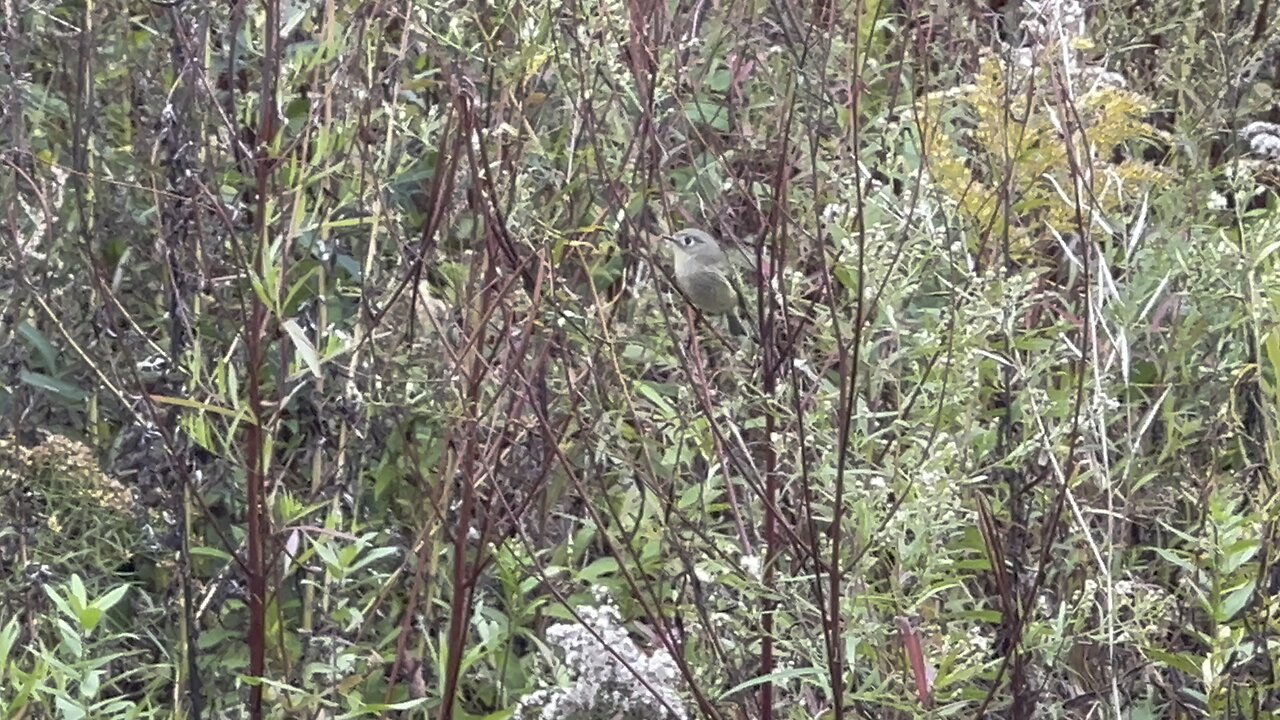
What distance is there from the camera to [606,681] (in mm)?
2629

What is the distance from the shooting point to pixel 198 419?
2.52 meters

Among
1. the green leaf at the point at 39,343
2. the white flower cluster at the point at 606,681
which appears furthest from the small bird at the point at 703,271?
the green leaf at the point at 39,343

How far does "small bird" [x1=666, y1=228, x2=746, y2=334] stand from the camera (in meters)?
3.00

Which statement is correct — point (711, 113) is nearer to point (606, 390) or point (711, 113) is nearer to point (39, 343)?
point (606, 390)

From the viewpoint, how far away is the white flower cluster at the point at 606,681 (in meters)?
2.62

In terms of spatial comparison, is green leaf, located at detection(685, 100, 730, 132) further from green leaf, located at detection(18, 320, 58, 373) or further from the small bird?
green leaf, located at detection(18, 320, 58, 373)

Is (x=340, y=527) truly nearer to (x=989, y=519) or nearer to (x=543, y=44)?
(x=543, y=44)

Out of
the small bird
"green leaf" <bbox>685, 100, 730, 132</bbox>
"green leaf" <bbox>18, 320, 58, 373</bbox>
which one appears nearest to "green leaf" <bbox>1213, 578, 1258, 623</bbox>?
the small bird

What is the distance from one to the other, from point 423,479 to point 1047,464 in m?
1.02

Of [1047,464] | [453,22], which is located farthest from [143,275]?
[1047,464]

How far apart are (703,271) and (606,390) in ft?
1.37

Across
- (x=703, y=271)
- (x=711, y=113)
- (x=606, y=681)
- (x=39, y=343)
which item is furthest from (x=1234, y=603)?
(x=39, y=343)

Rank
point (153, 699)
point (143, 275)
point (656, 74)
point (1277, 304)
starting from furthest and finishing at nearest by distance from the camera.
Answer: point (143, 275), point (153, 699), point (656, 74), point (1277, 304)

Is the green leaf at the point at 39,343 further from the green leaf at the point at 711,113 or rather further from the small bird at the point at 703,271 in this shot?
the green leaf at the point at 711,113
